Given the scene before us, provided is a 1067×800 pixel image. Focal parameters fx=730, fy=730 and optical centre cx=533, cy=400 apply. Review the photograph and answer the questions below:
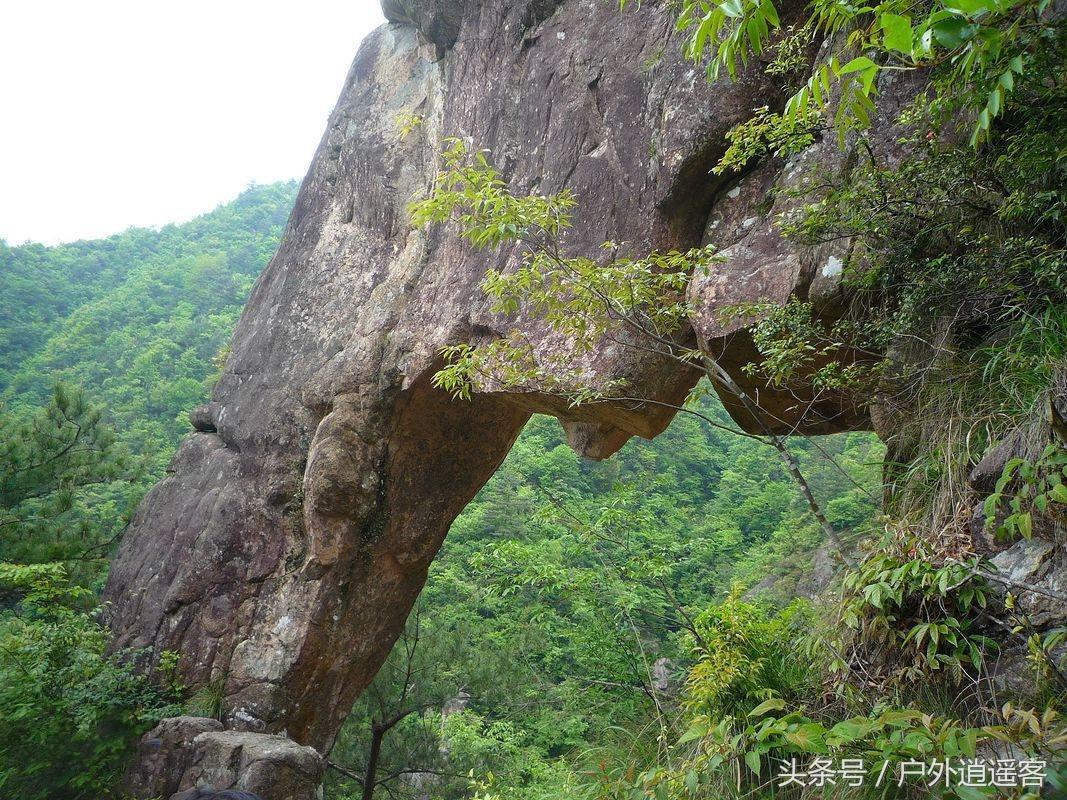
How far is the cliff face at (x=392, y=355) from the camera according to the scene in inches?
213

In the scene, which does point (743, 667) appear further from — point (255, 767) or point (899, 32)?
point (255, 767)

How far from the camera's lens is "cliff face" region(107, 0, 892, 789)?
5402mm

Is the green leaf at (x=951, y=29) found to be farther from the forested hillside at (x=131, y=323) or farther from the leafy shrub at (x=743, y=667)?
the forested hillside at (x=131, y=323)

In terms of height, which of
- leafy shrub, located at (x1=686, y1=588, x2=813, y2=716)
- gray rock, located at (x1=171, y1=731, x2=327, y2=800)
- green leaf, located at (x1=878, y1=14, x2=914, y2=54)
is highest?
green leaf, located at (x1=878, y1=14, x2=914, y2=54)

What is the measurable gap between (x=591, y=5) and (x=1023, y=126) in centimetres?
403

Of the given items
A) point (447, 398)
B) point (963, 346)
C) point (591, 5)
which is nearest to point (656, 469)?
point (447, 398)

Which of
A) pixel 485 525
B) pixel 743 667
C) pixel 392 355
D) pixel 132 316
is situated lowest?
pixel 485 525

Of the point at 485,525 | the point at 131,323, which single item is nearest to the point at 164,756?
the point at 485,525

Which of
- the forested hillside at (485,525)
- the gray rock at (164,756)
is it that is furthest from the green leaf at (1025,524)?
the gray rock at (164,756)

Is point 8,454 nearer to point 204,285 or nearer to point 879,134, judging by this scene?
point 879,134

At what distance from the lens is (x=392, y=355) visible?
6965 millimetres

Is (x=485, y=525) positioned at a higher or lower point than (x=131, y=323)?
lower

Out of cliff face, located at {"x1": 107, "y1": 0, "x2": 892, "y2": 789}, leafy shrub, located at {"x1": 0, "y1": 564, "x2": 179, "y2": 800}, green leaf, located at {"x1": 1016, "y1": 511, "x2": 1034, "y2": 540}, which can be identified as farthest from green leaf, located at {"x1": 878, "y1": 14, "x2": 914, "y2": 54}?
leafy shrub, located at {"x1": 0, "y1": 564, "x2": 179, "y2": 800}

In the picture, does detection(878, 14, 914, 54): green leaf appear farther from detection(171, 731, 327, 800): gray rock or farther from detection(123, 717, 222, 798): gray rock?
detection(123, 717, 222, 798): gray rock
